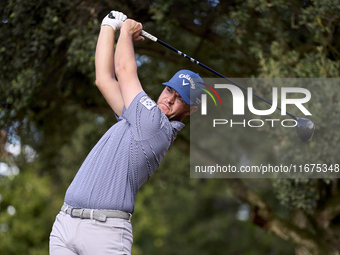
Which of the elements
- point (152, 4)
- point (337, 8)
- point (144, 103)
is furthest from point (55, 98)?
point (144, 103)

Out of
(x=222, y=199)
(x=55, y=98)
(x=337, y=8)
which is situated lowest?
(x=222, y=199)

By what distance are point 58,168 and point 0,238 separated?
2.99m

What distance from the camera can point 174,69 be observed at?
8.32 metres

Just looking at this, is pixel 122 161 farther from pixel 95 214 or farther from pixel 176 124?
pixel 176 124

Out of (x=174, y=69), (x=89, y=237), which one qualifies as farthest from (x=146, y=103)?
(x=174, y=69)

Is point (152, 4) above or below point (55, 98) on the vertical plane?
above

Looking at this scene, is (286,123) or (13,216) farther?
(13,216)

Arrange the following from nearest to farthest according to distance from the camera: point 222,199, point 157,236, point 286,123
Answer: point 286,123 → point 157,236 → point 222,199

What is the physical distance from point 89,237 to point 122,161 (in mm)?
477

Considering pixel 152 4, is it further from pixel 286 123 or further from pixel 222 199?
Result: pixel 222 199

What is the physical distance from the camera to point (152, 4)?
21.2 ft

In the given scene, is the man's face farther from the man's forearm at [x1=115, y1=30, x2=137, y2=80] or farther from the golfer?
the man's forearm at [x1=115, y1=30, x2=137, y2=80]

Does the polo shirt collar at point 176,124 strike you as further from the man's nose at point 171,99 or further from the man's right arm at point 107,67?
the man's right arm at point 107,67

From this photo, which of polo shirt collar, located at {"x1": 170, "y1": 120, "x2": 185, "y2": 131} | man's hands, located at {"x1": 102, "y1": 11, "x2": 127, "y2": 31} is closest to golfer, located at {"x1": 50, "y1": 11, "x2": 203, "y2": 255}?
polo shirt collar, located at {"x1": 170, "y1": 120, "x2": 185, "y2": 131}
